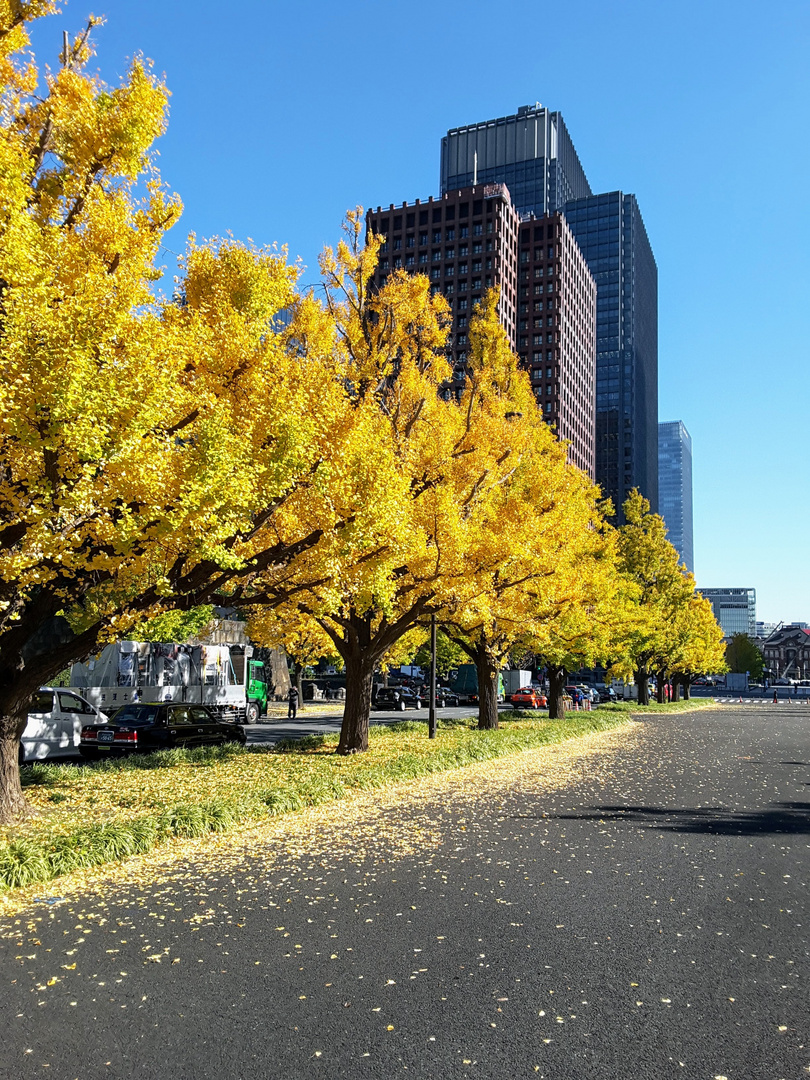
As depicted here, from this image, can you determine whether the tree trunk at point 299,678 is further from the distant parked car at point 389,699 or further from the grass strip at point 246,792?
the grass strip at point 246,792

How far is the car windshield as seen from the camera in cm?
1925

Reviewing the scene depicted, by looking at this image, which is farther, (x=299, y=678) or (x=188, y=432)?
(x=299, y=678)

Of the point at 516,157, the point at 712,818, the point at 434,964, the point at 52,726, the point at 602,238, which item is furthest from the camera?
the point at 602,238

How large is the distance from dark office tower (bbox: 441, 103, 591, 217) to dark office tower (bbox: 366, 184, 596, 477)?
47.6 metres

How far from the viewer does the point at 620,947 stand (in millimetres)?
6418

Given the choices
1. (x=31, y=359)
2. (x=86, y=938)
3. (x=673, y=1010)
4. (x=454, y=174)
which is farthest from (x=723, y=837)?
(x=454, y=174)

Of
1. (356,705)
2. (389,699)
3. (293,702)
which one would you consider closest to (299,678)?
(293,702)

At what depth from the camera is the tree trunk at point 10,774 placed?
10.9 metres

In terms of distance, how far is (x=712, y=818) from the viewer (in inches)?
485

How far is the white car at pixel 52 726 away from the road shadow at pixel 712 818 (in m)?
12.2

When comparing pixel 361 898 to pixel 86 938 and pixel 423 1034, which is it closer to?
pixel 86 938

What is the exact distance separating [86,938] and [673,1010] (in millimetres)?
4706

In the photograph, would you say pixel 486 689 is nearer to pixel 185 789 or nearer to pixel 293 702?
pixel 293 702

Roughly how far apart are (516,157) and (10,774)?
207 metres
